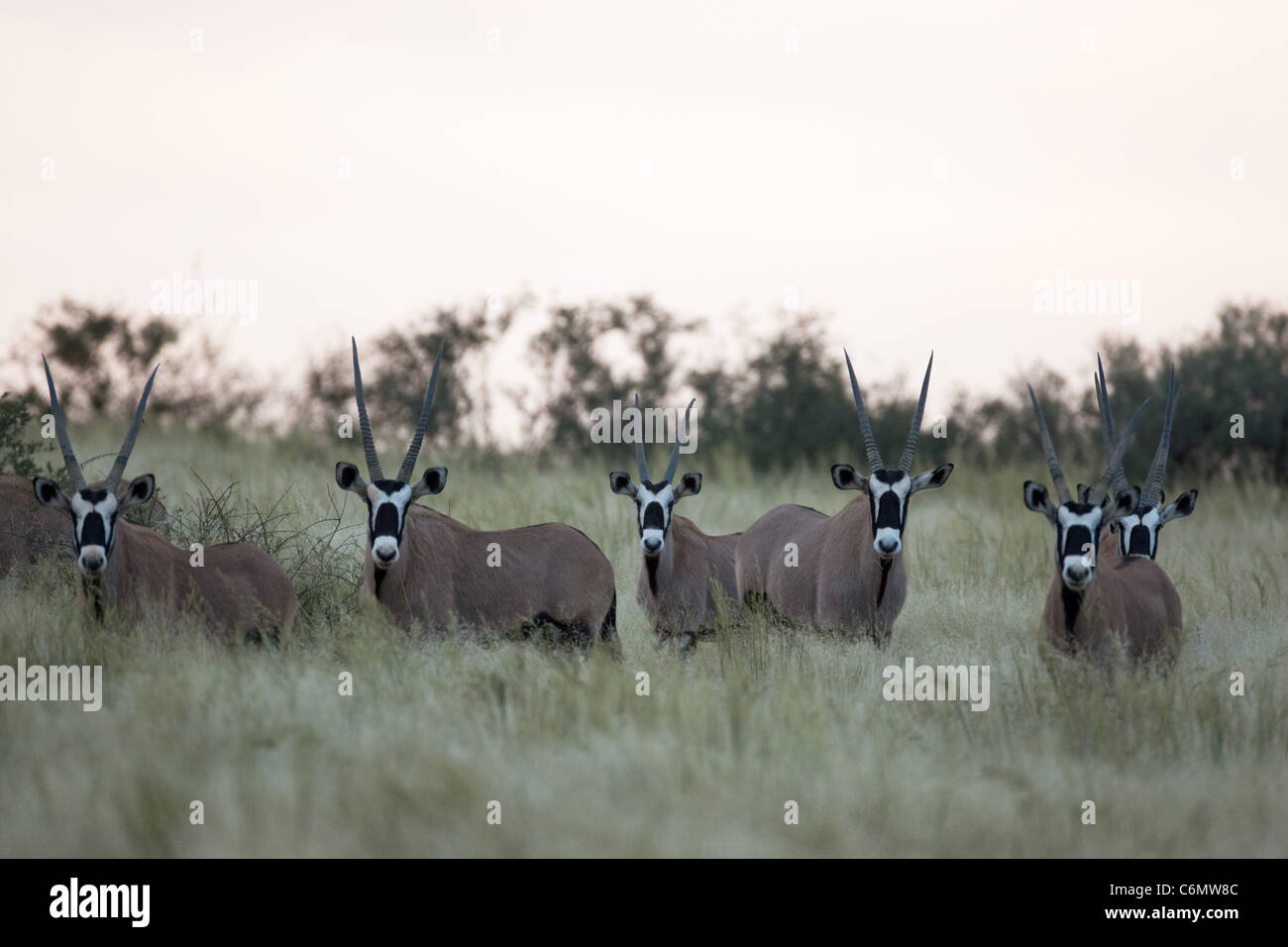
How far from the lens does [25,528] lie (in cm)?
941

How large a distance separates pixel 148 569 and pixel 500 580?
2208mm

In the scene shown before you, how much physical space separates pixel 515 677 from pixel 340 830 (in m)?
1.93

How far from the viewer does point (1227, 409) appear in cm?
2089

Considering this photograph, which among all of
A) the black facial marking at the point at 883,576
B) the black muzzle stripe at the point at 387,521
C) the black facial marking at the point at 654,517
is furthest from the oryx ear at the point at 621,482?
the black muzzle stripe at the point at 387,521

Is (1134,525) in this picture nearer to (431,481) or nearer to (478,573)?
(478,573)

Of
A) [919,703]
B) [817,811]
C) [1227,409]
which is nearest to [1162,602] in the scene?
[919,703]

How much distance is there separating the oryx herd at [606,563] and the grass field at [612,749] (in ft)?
Answer: 1.06

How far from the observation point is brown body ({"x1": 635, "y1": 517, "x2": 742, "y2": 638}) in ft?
31.3

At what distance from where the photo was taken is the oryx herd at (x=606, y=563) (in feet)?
24.4

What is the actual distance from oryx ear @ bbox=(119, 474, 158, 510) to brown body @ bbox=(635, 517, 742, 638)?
135 inches

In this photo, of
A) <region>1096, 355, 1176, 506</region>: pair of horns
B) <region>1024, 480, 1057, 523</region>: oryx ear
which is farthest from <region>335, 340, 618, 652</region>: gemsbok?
<region>1096, 355, 1176, 506</region>: pair of horns

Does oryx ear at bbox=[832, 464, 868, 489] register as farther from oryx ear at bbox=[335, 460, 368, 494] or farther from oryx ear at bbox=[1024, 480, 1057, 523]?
oryx ear at bbox=[335, 460, 368, 494]

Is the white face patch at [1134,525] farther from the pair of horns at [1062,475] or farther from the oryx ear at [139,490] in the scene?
the oryx ear at [139,490]
